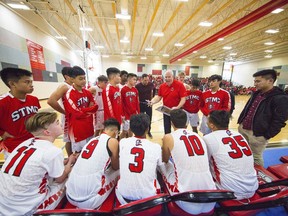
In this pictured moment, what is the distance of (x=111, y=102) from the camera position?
8.98 ft

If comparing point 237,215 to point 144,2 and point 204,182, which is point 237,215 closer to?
point 204,182

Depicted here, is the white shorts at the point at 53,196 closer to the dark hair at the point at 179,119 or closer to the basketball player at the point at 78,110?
the basketball player at the point at 78,110

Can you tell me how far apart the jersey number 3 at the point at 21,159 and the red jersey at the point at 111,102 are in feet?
5.00

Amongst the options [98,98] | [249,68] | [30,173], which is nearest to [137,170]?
[30,173]

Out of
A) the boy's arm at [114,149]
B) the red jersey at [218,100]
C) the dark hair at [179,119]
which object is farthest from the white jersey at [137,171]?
the red jersey at [218,100]

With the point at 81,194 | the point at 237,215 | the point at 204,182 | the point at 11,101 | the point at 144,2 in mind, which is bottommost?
the point at 237,215

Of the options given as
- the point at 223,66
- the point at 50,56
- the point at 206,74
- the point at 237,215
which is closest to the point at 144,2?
the point at 50,56

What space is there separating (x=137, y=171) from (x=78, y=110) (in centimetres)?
136

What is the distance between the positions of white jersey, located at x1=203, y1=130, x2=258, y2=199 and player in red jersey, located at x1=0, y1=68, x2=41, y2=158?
2.27 meters

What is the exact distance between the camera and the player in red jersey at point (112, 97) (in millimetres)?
2678

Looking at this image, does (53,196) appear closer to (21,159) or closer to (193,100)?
(21,159)

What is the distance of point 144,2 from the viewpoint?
7.09m

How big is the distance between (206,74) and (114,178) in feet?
74.9

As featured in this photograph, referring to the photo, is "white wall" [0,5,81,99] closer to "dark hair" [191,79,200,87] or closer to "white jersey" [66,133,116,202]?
"white jersey" [66,133,116,202]
